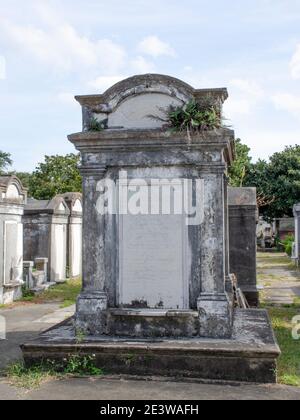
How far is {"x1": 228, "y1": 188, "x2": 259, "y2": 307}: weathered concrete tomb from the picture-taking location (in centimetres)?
1079

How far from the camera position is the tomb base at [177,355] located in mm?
5105

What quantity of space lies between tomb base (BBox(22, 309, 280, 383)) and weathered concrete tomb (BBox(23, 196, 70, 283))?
9.12 meters

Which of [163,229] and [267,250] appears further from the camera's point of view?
[267,250]

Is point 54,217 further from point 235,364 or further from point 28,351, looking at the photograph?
point 235,364

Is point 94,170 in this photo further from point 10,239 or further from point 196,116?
point 10,239

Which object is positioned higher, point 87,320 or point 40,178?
point 40,178

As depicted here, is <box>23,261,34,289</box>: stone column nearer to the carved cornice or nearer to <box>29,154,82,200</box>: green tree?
the carved cornice

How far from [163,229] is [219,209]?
2.49 feet

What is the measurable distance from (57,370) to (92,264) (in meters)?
1.36

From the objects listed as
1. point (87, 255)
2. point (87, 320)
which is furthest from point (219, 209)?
point (87, 320)

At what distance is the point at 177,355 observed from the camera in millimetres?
5262

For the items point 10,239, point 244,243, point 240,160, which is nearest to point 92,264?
point 244,243
